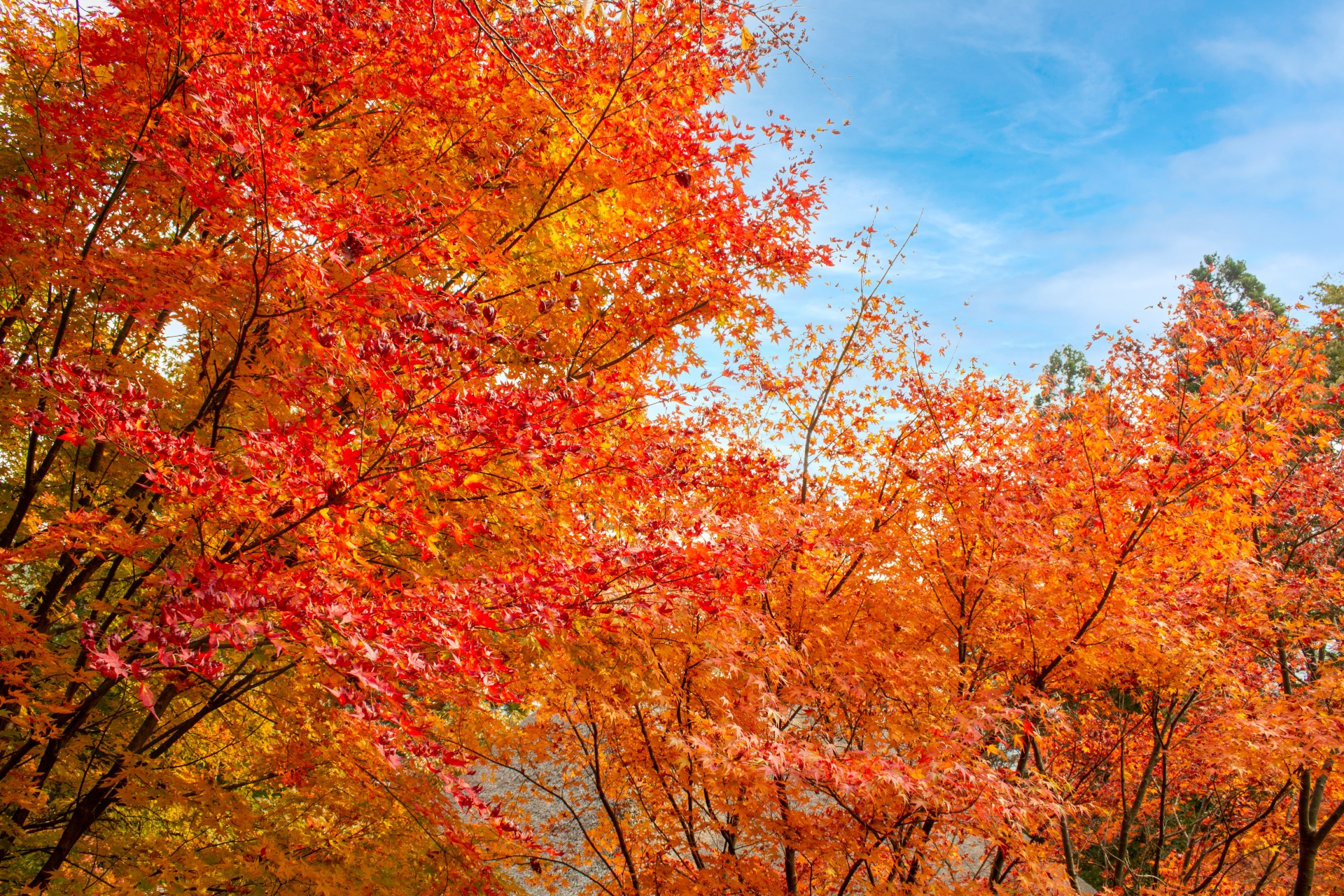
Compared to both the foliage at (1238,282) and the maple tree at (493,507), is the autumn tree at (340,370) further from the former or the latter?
the foliage at (1238,282)

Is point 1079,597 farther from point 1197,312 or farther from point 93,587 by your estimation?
point 93,587

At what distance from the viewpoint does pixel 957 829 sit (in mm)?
4766

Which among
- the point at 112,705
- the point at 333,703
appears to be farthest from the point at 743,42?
the point at 112,705

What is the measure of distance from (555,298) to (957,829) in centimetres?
491

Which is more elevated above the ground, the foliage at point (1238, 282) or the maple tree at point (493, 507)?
the foliage at point (1238, 282)

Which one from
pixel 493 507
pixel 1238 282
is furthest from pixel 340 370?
pixel 1238 282

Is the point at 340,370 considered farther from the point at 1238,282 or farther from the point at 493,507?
the point at 1238,282

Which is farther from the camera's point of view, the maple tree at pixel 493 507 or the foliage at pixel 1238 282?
the foliage at pixel 1238 282

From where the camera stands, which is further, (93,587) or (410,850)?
(93,587)

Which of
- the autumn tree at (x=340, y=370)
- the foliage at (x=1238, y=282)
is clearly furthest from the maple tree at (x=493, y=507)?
the foliage at (x=1238, y=282)

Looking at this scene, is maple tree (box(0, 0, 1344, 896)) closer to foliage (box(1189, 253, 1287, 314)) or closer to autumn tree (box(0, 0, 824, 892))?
autumn tree (box(0, 0, 824, 892))

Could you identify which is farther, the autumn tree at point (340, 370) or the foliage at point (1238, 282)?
the foliage at point (1238, 282)

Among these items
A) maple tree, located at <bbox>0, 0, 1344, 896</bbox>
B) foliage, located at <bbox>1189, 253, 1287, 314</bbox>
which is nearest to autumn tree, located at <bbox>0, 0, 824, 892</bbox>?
maple tree, located at <bbox>0, 0, 1344, 896</bbox>

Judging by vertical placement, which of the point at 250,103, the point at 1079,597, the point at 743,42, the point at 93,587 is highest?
the point at 743,42
